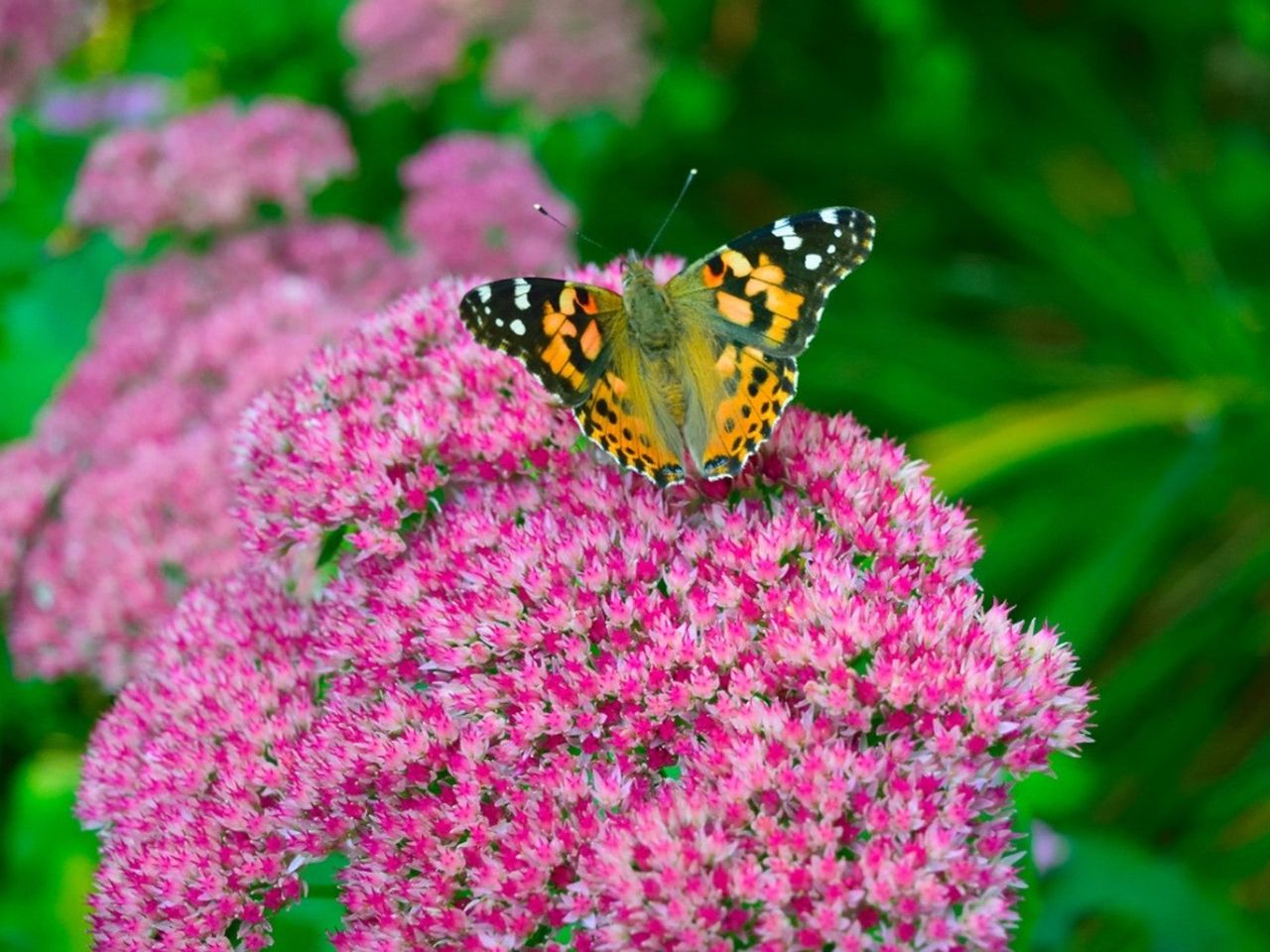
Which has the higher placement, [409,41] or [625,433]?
[409,41]

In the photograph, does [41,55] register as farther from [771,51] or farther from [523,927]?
[523,927]

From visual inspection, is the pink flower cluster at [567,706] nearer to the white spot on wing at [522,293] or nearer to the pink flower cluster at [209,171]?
the white spot on wing at [522,293]

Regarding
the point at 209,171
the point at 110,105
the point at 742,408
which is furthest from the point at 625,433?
the point at 110,105

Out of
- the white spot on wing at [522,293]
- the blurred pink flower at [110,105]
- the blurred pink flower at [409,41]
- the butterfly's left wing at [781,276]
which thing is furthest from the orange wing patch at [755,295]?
the blurred pink flower at [110,105]

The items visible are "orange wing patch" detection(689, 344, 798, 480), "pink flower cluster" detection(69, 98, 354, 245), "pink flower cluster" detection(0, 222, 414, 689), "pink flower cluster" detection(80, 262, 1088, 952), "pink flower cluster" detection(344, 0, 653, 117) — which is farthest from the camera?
"pink flower cluster" detection(344, 0, 653, 117)

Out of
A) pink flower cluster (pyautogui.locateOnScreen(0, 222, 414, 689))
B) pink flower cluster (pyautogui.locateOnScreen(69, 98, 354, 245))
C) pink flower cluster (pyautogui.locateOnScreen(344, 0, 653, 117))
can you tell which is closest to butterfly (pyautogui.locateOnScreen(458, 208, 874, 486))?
pink flower cluster (pyautogui.locateOnScreen(0, 222, 414, 689))

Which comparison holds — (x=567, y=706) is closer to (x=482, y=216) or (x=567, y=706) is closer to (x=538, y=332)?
(x=538, y=332)

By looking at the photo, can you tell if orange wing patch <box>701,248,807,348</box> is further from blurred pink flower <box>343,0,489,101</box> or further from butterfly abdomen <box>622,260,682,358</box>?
blurred pink flower <box>343,0,489,101</box>
